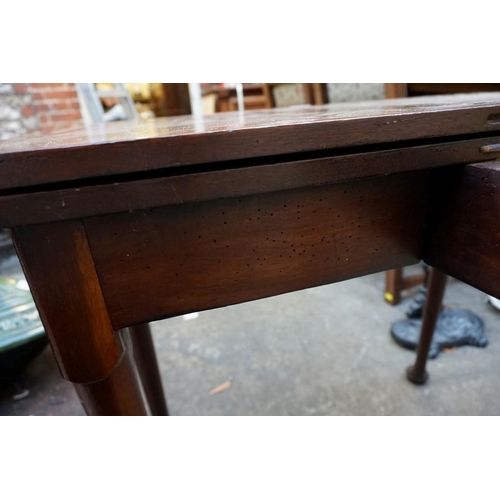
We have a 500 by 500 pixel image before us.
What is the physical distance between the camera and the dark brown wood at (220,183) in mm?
322

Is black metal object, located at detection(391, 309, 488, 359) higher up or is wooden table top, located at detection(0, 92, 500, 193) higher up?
wooden table top, located at detection(0, 92, 500, 193)

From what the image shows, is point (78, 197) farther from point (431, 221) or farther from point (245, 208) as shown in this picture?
point (431, 221)

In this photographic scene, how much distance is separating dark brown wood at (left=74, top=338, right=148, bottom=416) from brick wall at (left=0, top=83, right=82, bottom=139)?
5.90 ft

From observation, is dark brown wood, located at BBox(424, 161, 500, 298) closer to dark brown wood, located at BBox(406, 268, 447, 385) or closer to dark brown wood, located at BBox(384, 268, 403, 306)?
dark brown wood, located at BBox(406, 268, 447, 385)

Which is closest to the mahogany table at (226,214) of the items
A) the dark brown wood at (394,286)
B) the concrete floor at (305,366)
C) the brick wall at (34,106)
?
the concrete floor at (305,366)

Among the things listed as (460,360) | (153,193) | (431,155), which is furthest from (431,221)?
(460,360)

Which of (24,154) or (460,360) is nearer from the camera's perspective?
(24,154)

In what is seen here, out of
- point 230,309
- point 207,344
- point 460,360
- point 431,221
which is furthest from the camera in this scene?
point 230,309

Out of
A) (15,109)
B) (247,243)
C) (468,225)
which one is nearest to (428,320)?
(468,225)

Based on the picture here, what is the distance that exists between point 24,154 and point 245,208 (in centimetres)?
20

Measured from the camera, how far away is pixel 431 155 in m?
0.41

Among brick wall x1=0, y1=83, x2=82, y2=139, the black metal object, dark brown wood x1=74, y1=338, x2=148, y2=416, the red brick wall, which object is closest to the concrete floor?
the black metal object

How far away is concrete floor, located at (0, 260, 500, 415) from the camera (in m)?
1.09

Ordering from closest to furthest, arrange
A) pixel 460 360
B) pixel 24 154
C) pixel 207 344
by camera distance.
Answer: pixel 24 154 < pixel 460 360 < pixel 207 344
